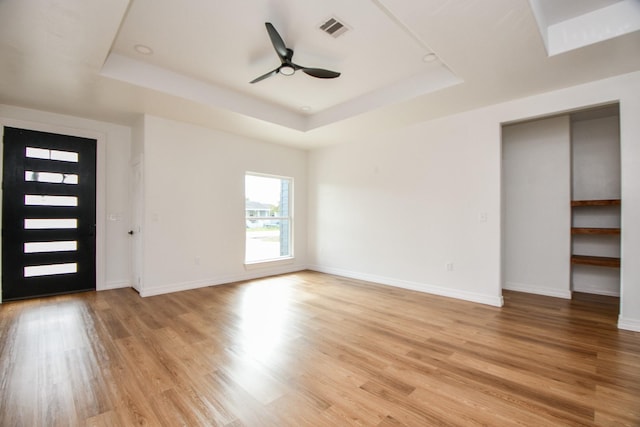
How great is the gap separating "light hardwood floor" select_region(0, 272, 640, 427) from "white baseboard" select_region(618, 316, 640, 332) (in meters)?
0.11

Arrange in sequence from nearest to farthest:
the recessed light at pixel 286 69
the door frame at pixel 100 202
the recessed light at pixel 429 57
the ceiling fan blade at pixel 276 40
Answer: the ceiling fan blade at pixel 276 40 < the recessed light at pixel 286 69 < the recessed light at pixel 429 57 < the door frame at pixel 100 202

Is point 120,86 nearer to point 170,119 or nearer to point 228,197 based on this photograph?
point 170,119

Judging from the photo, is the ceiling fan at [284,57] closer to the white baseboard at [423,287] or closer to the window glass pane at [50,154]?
the white baseboard at [423,287]

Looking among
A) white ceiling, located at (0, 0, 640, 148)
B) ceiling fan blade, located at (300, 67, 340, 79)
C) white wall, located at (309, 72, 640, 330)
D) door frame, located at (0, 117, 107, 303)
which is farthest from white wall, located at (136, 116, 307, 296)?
ceiling fan blade, located at (300, 67, 340, 79)

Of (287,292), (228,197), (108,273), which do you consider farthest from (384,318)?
(108,273)

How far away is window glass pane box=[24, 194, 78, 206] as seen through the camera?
4.01m

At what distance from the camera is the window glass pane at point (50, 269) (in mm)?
4016

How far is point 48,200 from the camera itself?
4.15 metres

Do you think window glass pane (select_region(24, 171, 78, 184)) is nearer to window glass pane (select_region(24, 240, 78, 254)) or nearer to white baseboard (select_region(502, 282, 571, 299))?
window glass pane (select_region(24, 240, 78, 254))

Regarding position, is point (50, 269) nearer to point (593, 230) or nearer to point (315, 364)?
point (315, 364)

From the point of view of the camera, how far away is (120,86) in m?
3.27

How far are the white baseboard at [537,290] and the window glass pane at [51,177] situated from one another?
23.4 ft

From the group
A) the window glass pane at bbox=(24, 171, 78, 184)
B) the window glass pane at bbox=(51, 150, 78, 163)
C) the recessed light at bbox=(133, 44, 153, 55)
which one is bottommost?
the window glass pane at bbox=(24, 171, 78, 184)

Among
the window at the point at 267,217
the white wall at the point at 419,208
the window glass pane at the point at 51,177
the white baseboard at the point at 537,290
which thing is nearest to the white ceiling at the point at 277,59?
the white wall at the point at 419,208
